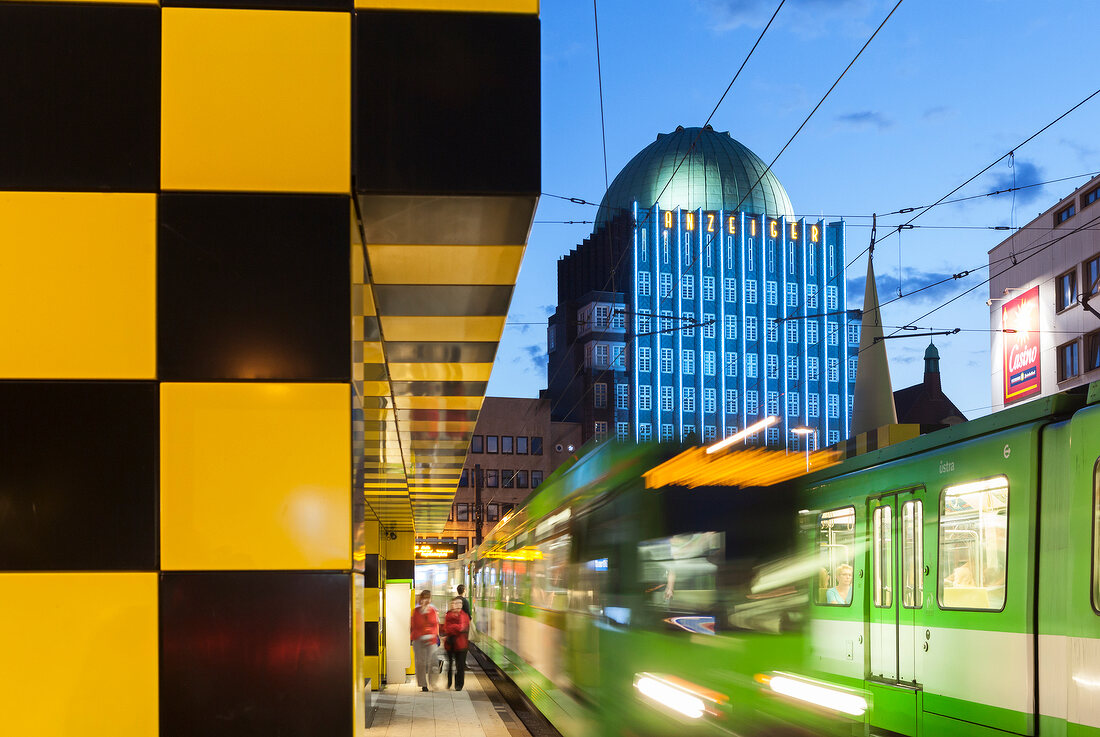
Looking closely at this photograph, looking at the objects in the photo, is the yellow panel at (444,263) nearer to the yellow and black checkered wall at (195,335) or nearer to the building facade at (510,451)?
the yellow and black checkered wall at (195,335)

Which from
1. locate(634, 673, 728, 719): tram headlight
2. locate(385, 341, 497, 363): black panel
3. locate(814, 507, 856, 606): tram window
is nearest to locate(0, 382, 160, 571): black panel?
locate(385, 341, 497, 363): black panel

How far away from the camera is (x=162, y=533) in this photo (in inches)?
184

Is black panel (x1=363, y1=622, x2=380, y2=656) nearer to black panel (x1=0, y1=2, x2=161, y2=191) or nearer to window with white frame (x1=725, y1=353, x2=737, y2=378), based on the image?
black panel (x1=0, y1=2, x2=161, y2=191)

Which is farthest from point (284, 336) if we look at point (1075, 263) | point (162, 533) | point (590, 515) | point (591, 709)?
point (1075, 263)

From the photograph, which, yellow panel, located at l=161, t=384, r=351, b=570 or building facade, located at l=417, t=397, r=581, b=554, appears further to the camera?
building facade, located at l=417, t=397, r=581, b=554

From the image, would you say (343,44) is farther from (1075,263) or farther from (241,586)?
(1075,263)

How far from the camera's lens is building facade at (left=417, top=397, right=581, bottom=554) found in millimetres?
96000

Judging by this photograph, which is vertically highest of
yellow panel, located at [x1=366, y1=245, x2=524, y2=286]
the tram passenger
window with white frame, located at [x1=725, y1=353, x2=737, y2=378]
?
window with white frame, located at [x1=725, y1=353, x2=737, y2=378]

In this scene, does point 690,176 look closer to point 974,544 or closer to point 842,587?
point 842,587

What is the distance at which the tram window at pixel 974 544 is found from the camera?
9516mm

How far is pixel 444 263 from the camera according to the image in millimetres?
6023

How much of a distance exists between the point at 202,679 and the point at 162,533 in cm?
59

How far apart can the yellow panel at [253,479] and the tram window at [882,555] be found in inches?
327

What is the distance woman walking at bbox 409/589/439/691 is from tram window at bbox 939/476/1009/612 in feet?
36.3
